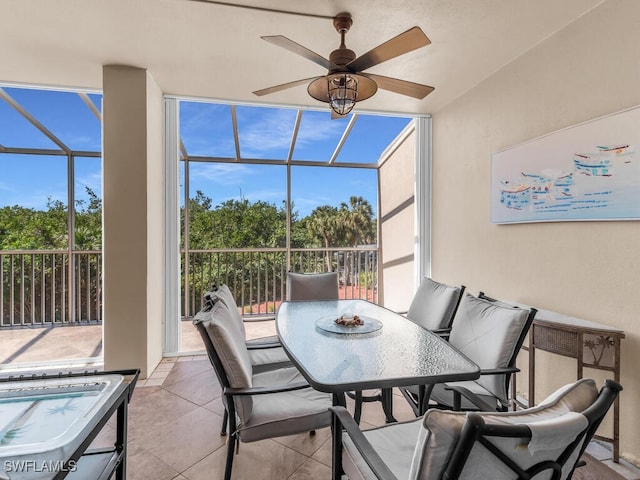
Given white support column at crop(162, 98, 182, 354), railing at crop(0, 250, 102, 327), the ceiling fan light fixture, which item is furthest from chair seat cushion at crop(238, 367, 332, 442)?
railing at crop(0, 250, 102, 327)

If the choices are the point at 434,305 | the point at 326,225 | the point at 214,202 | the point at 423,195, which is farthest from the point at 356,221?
the point at 434,305

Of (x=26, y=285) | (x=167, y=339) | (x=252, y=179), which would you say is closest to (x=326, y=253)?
(x=252, y=179)

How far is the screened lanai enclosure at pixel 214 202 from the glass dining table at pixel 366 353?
228 cm

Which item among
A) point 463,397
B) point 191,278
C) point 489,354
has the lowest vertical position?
point 463,397

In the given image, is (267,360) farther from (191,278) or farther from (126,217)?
(191,278)

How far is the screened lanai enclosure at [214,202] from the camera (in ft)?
13.5

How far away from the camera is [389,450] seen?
133cm

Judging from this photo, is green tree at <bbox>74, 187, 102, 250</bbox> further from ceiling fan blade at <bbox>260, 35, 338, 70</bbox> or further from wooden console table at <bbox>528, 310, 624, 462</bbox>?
wooden console table at <bbox>528, 310, 624, 462</bbox>

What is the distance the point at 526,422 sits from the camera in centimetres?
84

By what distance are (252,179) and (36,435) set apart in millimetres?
4064

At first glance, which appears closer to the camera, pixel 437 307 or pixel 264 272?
A: pixel 437 307

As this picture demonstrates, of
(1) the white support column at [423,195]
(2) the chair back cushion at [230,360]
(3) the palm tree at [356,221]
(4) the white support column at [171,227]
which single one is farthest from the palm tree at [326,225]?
(2) the chair back cushion at [230,360]

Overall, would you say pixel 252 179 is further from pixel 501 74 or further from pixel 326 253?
pixel 501 74

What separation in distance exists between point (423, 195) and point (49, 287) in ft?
16.0
